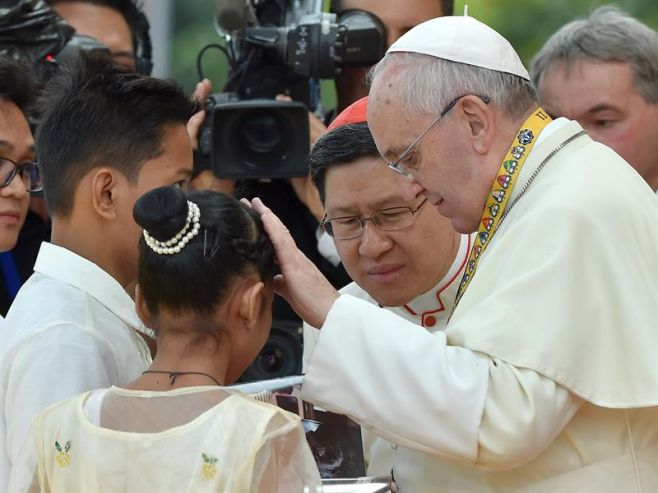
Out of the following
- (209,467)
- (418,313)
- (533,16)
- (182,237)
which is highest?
(182,237)

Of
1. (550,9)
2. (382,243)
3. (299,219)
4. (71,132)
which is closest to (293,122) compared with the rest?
(299,219)

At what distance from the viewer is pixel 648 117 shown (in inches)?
171

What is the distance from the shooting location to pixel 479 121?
2.66m

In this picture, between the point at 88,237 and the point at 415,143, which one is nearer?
the point at 415,143

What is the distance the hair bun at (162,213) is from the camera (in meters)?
2.44

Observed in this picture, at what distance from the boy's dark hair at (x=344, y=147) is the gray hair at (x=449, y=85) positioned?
626mm

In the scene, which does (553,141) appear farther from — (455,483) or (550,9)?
(550,9)

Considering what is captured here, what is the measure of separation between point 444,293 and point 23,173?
1.23m

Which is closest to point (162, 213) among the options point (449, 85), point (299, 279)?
point (299, 279)

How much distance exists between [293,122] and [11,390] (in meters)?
1.75

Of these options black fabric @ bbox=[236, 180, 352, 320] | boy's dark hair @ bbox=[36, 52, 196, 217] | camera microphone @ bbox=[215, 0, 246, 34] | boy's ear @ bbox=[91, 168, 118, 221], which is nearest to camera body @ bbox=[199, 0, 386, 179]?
camera microphone @ bbox=[215, 0, 246, 34]

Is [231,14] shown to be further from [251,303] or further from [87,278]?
[251,303]

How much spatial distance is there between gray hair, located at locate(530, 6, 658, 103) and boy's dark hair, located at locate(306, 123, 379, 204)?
4.57ft

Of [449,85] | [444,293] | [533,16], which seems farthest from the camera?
[533,16]
